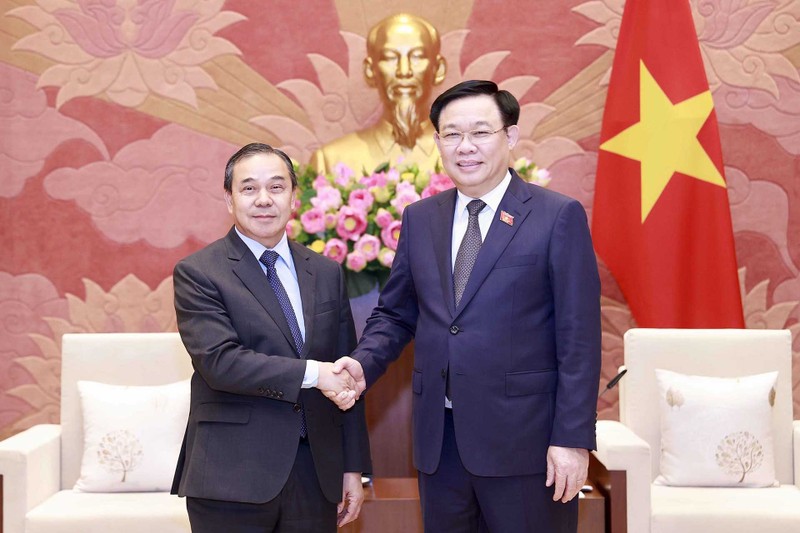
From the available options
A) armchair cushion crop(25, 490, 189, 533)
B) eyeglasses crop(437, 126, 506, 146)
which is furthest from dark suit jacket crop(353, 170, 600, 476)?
armchair cushion crop(25, 490, 189, 533)

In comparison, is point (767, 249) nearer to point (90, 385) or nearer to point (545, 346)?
point (545, 346)

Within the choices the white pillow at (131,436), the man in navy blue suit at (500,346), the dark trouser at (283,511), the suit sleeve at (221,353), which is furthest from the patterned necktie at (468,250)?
the white pillow at (131,436)

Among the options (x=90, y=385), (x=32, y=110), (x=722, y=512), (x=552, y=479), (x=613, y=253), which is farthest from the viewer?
(x=32, y=110)

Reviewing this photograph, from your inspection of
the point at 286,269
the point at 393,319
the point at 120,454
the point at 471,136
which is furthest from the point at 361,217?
the point at 120,454

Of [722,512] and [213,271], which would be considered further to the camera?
[722,512]

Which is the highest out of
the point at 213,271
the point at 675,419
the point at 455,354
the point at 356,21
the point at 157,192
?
the point at 356,21


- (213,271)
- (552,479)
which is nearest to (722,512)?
(552,479)

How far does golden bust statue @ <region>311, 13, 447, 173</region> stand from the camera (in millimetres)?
3455

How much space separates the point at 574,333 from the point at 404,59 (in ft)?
6.30

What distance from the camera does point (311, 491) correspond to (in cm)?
194

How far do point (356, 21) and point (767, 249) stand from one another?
2.14m

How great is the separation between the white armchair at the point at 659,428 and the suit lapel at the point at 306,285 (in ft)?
3.92

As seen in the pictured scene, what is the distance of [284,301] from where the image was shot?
6.57 ft

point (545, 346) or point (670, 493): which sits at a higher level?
point (545, 346)
